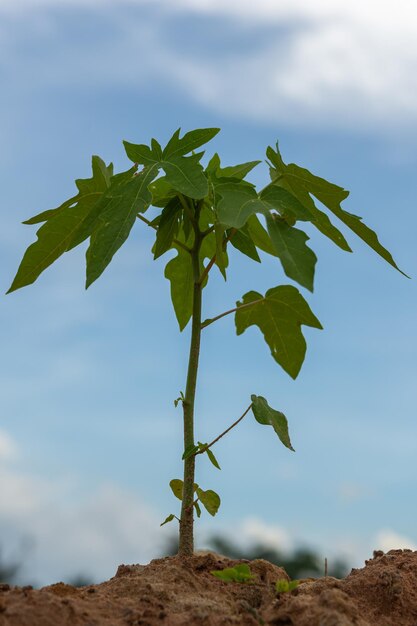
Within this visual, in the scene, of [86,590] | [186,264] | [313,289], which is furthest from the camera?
[186,264]

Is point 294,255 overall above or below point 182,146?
below

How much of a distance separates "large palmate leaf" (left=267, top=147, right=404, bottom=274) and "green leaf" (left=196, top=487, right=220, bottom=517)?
1107mm

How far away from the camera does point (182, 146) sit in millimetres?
2932

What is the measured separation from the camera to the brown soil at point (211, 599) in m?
2.39

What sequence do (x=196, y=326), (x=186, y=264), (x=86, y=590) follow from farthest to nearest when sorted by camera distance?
(x=186, y=264) < (x=196, y=326) < (x=86, y=590)

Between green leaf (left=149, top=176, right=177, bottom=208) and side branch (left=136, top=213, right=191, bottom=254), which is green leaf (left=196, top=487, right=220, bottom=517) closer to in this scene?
side branch (left=136, top=213, right=191, bottom=254)

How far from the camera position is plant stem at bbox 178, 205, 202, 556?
306 centimetres

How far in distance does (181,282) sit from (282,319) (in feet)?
1.77

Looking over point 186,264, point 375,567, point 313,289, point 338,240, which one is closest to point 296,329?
point 338,240

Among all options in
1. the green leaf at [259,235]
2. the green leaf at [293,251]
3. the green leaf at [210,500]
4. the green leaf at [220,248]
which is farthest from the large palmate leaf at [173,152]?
the green leaf at [210,500]

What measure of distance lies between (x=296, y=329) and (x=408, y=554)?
1169 millimetres

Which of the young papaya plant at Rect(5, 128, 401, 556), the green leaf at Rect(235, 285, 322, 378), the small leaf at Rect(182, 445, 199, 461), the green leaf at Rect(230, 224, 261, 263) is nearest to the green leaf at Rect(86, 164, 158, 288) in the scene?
the young papaya plant at Rect(5, 128, 401, 556)

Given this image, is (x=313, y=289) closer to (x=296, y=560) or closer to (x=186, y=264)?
(x=186, y=264)

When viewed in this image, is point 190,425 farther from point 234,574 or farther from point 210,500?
point 234,574
